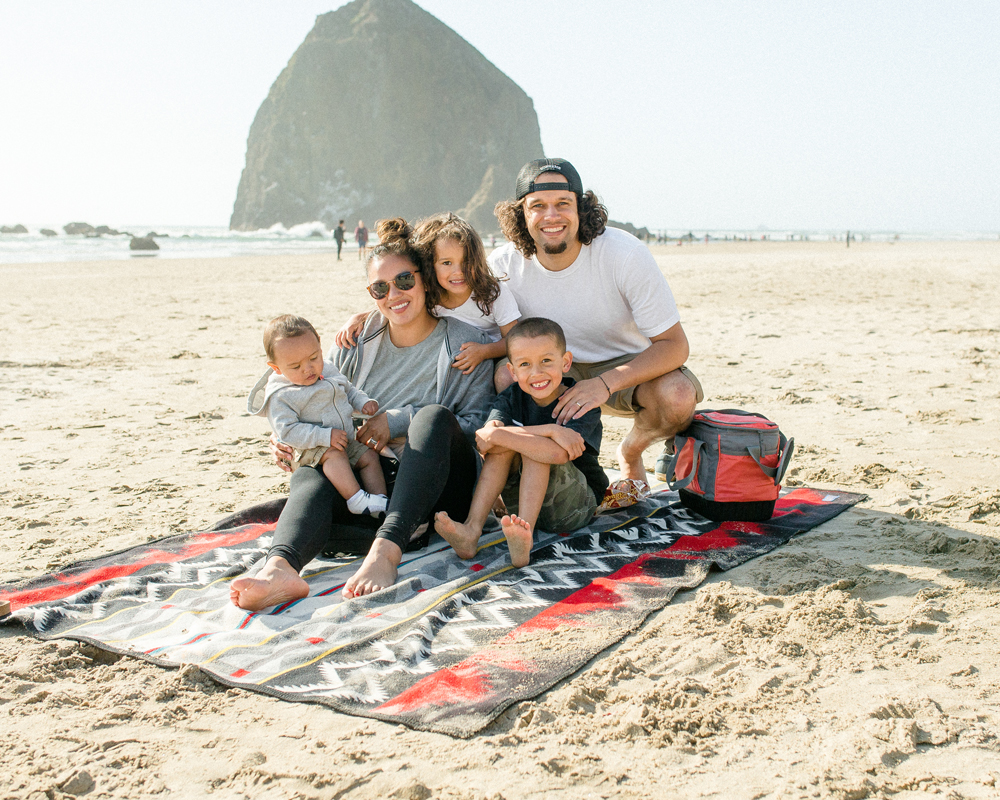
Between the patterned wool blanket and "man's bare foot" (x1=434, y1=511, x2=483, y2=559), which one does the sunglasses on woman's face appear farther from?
the patterned wool blanket

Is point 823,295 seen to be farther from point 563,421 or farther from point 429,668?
point 429,668

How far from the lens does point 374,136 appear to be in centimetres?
10131

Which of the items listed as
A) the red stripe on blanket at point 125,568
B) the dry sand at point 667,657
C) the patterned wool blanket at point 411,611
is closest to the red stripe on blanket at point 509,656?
the patterned wool blanket at point 411,611

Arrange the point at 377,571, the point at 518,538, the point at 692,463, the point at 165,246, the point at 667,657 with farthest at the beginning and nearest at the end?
the point at 165,246 < the point at 692,463 < the point at 518,538 < the point at 377,571 < the point at 667,657

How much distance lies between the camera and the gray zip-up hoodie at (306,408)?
10.9 feet

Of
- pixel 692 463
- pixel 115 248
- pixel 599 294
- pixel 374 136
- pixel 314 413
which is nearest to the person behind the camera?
pixel 314 413

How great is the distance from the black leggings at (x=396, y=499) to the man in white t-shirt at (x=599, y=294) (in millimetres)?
833

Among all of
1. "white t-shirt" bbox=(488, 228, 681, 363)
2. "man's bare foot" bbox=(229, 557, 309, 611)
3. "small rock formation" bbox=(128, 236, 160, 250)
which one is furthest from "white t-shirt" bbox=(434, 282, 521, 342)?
"small rock formation" bbox=(128, 236, 160, 250)

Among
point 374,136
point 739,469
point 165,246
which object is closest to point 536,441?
point 739,469

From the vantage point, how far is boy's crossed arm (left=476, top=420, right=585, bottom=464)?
318 centimetres

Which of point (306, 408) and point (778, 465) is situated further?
point (778, 465)

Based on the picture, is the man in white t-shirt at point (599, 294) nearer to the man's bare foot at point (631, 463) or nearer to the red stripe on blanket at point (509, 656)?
the man's bare foot at point (631, 463)

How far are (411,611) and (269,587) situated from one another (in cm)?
51

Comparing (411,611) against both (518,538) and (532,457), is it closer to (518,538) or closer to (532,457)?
(518,538)
